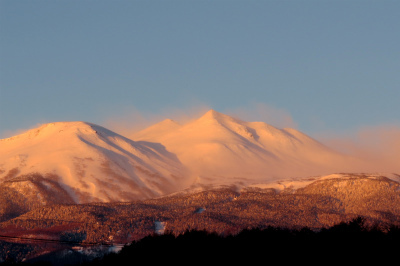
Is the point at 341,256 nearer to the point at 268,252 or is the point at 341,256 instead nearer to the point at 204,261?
the point at 268,252

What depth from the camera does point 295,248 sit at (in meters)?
111

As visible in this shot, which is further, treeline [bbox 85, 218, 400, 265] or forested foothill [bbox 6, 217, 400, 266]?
treeline [bbox 85, 218, 400, 265]

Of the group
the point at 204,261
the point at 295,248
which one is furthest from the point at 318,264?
the point at 204,261

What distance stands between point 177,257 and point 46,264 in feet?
120

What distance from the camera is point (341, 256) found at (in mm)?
100125

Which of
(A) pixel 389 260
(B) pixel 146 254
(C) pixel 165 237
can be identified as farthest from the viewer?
(C) pixel 165 237

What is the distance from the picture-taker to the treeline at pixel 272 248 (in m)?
102

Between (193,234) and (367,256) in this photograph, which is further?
(193,234)

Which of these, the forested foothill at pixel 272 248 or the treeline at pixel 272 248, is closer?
the forested foothill at pixel 272 248

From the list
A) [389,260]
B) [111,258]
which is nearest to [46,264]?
[111,258]

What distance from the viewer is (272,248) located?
374ft

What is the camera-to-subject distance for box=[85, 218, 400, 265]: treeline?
102 meters

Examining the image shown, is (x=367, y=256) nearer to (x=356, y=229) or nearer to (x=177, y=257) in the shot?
(x=356, y=229)

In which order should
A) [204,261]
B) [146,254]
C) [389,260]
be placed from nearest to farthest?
[389,260], [204,261], [146,254]
